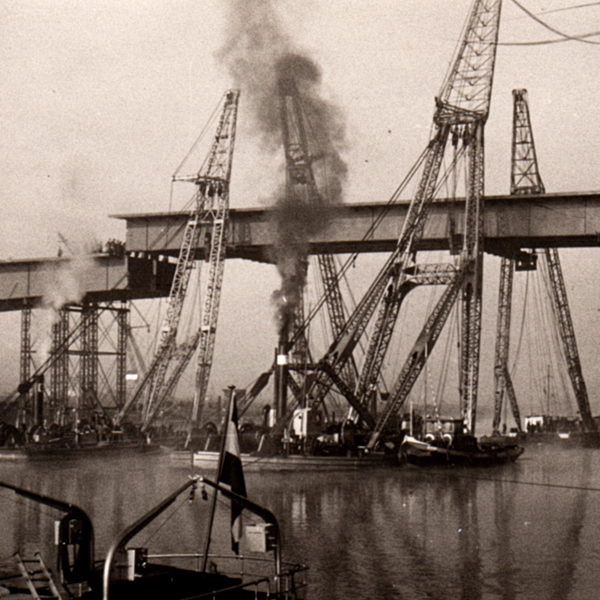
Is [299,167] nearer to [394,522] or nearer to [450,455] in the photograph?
[450,455]

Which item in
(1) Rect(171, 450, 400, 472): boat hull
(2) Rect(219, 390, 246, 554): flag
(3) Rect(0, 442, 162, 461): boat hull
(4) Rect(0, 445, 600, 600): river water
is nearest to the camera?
(2) Rect(219, 390, 246, 554): flag

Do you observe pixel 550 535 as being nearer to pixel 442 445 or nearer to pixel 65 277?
pixel 442 445

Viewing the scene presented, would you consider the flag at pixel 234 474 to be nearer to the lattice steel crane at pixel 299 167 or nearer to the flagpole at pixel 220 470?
the flagpole at pixel 220 470

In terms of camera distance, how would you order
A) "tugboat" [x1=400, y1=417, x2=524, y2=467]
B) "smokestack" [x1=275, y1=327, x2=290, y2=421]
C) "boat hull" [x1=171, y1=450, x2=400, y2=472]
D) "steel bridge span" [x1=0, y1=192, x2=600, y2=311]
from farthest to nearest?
1. "smokestack" [x1=275, y1=327, x2=290, y2=421]
2. "steel bridge span" [x1=0, y1=192, x2=600, y2=311]
3. "tugboat" [x1=400, y1=417, x2=524, y2=467]
4. "boat hull" [x1=171, y1=450, x2=400, y2=472]

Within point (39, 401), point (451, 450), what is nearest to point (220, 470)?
point (451, 450)

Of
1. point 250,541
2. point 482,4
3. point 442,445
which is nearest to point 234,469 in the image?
point 250,541

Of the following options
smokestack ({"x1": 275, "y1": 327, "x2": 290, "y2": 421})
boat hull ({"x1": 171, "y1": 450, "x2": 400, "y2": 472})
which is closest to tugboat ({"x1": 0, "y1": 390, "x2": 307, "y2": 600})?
boat hull ({"x1": 171, "y1": 450, "x2": 400, "y2": 472})

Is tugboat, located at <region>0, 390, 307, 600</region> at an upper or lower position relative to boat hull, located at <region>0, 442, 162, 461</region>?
upper

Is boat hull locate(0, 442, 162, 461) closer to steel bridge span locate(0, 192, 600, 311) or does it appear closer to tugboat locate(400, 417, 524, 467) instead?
steel bridge span locate(0, 192, 600, 311)

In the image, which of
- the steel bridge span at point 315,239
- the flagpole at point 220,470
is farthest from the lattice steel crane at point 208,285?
the flagpole at point 220,470
